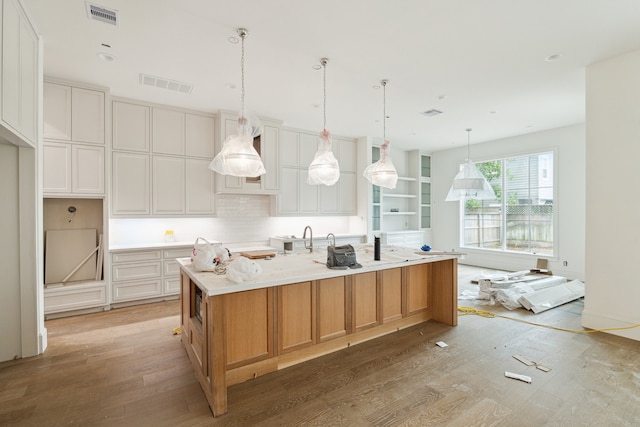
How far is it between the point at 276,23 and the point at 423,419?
3.33 meters

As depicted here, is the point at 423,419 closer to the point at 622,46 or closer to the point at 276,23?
the point at 276,23

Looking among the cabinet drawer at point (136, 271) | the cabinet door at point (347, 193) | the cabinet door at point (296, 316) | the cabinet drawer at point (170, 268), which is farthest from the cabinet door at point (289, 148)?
the cabinet door at point (296, 316)

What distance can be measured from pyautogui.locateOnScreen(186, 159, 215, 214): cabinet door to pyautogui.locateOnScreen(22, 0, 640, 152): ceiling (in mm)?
943

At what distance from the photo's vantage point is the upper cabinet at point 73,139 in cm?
380

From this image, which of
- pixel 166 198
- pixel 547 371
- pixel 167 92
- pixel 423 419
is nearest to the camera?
pixel 423 419

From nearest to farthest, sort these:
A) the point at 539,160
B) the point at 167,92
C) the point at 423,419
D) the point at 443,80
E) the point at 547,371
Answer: the point at 423,419
the point at 547,371
the point at 443,80
the point at 167,92
the point at 539,160

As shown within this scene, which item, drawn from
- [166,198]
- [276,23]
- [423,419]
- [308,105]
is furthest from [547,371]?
[166,198]

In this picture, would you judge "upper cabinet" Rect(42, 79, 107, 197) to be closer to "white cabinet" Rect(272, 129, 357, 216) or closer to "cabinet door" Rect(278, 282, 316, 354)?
"white cabinet" Rect(272, 129, 357, 216)

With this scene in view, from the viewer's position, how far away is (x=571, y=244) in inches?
233

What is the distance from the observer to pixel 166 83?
3.95m

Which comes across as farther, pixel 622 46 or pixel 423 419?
pixel 622 46

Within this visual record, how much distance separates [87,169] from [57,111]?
2.51 feet

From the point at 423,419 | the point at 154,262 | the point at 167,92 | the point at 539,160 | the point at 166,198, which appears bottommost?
the point at 423,419

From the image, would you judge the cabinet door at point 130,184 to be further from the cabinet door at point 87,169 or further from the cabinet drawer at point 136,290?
the cabinet drawer at point 136,290
